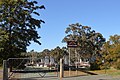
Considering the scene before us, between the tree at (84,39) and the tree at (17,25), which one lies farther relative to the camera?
the tree at (84,39)

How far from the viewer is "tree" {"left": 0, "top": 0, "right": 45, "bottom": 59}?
33906 mm

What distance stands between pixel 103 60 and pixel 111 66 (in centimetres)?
252

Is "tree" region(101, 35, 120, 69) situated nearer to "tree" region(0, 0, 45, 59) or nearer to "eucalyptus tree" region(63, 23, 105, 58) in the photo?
"tree" region(0, 0, 45, 59)

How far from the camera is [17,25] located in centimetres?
3459

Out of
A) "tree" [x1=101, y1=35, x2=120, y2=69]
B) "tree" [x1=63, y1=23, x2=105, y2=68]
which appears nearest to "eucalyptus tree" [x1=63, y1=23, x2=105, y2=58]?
"tree" [x1=63, y1=23, x2=105, y2=68]

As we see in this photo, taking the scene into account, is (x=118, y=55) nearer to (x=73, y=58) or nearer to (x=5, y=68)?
(x=5, y=68)

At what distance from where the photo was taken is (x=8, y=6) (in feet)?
112

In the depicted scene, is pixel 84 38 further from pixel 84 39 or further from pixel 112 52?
pixel 112 52

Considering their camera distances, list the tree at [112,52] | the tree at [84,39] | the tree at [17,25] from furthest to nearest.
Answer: the tree at [84,39] → the tree at [112,52] → the tree at [17,25]

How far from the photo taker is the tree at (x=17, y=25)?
33.9 metres

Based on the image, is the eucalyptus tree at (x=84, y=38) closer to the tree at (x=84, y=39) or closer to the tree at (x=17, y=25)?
the tree at (x=84, y=39)

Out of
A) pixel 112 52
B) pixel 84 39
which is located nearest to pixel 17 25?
pixel 112 52

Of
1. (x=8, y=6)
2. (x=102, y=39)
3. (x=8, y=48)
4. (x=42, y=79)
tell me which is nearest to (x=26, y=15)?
(x=8, y=6)

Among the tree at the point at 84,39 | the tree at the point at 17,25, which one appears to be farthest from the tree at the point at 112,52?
the tree at the point at 84,39
